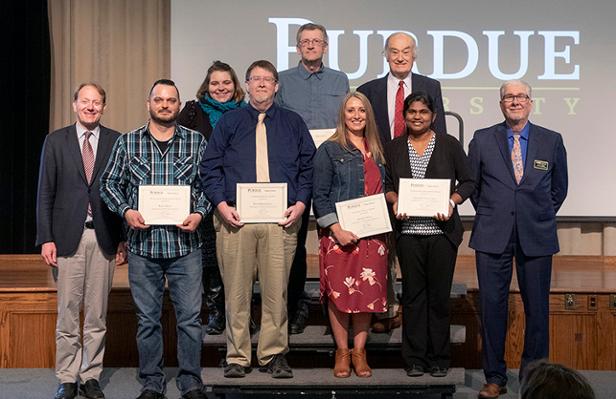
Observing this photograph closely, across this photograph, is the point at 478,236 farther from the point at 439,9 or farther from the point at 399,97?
the point at 439,9

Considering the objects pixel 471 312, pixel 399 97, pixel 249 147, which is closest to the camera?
pixel 249 147

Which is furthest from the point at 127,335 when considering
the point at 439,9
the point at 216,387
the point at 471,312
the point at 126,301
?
the point at 439,9

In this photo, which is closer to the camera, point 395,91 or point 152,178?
point 152,178

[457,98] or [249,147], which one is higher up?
[457,98]

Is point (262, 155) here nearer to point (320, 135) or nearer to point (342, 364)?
point (320, 135)

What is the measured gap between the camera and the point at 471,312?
567 centimetres

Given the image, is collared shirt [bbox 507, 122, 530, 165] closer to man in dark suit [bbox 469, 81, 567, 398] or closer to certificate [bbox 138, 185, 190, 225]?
man in dark suit [bbox 469, 81, 567, 398]

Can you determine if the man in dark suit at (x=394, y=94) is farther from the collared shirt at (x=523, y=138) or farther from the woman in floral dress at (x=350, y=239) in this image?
the collared shirt at (x=523, y=138)

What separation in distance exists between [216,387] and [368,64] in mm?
3424

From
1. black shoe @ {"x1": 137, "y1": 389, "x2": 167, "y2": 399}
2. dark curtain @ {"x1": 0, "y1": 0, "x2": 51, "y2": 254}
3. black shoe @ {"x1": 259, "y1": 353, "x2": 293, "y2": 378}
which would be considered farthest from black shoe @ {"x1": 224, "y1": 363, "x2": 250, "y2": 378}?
dark curtain @ {"x1": 0, "y1": 0, "x2": 51, "y2": 254}

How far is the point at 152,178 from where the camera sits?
4715 mm

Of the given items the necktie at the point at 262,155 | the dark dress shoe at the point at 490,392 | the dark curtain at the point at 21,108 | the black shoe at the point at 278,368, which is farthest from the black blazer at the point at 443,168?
the dark curtain at the point at 21,108

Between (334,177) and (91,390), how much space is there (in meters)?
1.59

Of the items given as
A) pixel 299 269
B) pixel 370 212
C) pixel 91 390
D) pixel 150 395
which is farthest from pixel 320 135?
pixel 91 390
